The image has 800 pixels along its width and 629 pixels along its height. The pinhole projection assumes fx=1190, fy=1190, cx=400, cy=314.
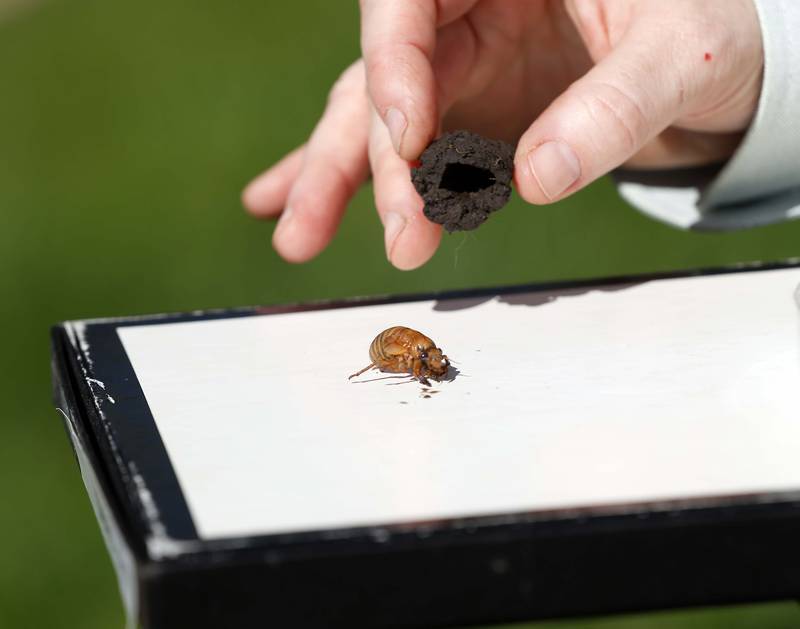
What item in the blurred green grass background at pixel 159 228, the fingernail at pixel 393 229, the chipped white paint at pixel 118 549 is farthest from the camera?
the blurred green grass background at pixel 159 228

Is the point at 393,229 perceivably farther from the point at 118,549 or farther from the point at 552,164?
the point at 118,549

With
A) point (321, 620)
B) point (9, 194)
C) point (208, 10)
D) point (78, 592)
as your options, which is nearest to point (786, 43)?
point (321, 620)

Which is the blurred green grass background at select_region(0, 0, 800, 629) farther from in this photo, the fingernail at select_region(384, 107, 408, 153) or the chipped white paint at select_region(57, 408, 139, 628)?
the chipped white paint at select_region(57, 408, 139, 628)

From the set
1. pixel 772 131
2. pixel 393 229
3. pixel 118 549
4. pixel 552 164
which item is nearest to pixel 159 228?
pixel 393 229

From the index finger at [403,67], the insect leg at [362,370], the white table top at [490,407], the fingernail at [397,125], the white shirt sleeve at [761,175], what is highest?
the index finger at [403,67]

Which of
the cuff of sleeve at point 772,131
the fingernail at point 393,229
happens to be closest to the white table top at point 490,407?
the fingernail at point 393,229

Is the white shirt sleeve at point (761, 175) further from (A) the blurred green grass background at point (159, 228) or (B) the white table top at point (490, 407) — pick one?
(A) the blurred green grass background at point (159, 228)

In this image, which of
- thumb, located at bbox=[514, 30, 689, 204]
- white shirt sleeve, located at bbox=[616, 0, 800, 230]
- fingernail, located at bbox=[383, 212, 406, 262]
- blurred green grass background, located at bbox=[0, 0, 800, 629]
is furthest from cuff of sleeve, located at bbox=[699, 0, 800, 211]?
blurred green grass background, located at bbox=[0, 0, 800, 629]

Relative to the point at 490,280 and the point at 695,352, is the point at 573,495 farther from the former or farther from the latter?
the point at 490,280
